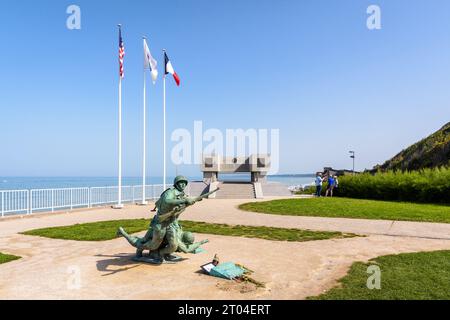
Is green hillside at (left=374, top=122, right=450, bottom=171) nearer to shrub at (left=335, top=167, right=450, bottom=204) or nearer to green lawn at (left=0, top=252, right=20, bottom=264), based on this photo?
shrub at (left=335, top=167, right=450, bottom=204)

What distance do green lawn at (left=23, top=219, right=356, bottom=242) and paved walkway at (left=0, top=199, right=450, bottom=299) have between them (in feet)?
1.72

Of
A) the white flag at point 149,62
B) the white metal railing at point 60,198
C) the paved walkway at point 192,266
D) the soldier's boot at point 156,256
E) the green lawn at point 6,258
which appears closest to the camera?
the paved walkway at point 192,266

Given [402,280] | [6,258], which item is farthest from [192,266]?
[6,258]

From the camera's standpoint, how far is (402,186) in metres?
21.8

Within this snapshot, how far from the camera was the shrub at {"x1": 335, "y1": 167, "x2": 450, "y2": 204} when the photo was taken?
65.3 ft

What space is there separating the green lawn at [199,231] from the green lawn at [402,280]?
2.82 m

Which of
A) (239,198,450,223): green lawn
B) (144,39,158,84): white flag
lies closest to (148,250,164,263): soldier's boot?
(239,198,450,223): green lawn

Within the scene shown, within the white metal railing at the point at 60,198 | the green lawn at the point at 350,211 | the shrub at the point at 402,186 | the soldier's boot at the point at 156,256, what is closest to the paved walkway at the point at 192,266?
the soldier's boot at the point at 156,256

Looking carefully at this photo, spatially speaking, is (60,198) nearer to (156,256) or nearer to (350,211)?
(156,256)

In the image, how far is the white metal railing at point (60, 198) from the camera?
47.3 feet

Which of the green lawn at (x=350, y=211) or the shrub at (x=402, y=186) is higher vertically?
the shrub at (x=402, y=186)

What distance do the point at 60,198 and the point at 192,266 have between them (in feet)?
41.2

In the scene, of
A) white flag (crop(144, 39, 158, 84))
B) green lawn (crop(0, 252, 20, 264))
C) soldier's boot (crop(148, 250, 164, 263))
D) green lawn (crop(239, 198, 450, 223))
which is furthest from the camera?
white flag (crop(144, 39, 158, 84))

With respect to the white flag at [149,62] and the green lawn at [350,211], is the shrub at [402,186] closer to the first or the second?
the green lawn at [350,211]
